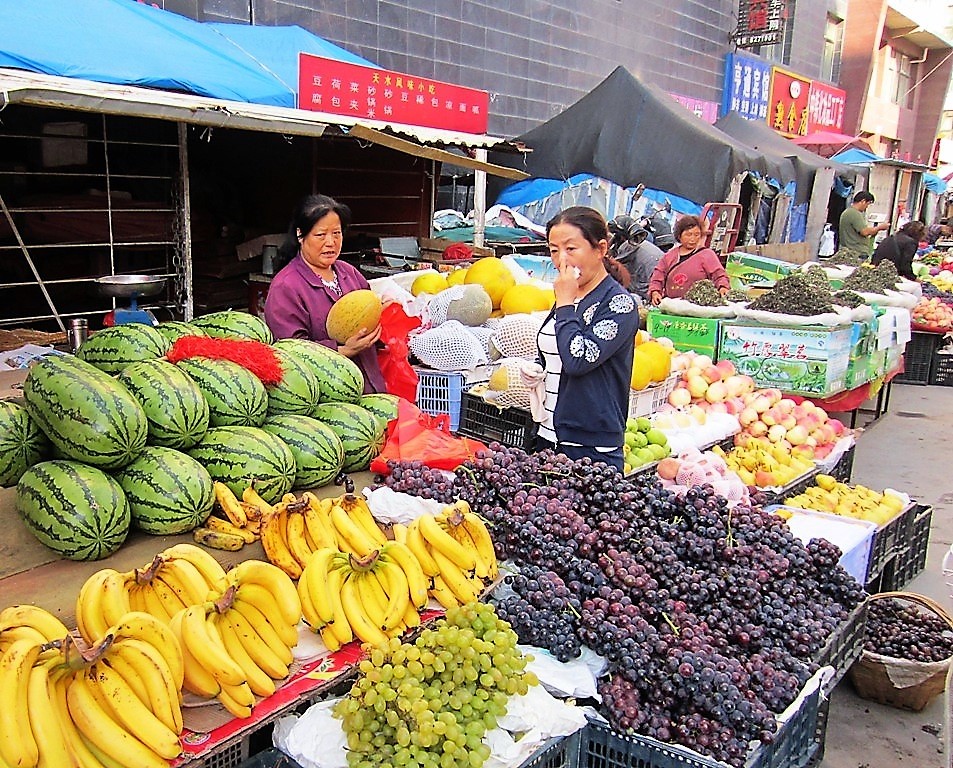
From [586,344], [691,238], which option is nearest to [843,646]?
[586,344]

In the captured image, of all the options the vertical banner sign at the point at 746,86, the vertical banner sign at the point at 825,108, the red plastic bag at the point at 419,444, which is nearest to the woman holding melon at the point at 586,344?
the red plastic bag at the point at 419,444

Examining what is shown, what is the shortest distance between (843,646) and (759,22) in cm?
1955

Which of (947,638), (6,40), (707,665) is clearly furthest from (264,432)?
(6,40)

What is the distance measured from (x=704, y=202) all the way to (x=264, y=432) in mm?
8989

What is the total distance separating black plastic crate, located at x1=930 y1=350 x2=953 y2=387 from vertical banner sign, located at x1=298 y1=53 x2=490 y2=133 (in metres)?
6.61

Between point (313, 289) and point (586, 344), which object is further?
point (313, 289)

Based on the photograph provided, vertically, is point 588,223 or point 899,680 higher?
point 588,223

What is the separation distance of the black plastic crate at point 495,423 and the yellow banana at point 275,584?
94.2 inches

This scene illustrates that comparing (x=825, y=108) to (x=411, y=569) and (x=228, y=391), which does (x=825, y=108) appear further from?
(x=411, y=569)

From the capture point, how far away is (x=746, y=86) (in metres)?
20.0

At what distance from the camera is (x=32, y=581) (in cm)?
212

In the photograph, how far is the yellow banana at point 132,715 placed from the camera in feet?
5.04

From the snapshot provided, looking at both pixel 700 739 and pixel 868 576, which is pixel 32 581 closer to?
pixel 700 739

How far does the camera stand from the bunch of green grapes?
1668mm
